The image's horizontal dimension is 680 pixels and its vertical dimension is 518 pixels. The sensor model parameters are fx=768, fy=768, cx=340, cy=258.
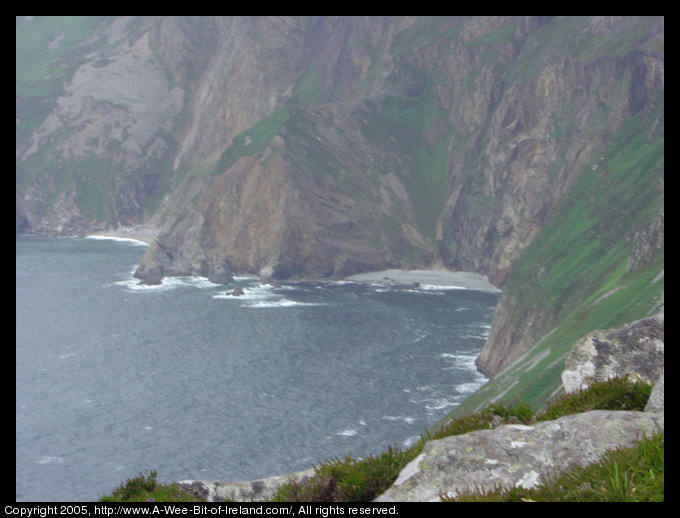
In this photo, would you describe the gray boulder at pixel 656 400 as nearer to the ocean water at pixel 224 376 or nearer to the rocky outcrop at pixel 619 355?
the rocky outcrop at pixel 619 355

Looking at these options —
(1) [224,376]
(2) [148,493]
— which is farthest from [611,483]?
Answer: (1) [224,376]

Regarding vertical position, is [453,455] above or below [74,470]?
above

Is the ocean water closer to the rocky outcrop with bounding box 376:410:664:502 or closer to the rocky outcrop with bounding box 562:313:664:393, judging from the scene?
the rocky outcrop with bounding box 562:313:664:393

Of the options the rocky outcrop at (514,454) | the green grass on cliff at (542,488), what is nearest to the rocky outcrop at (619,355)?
the green grass on cliff at (542,488)

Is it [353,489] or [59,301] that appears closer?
[353,489]
